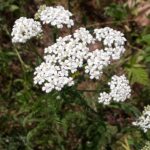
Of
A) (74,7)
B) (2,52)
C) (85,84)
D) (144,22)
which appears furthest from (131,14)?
(2,52)

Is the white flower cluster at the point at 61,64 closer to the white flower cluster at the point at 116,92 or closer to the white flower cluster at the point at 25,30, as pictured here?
the white flower cluster at the point at 25,30

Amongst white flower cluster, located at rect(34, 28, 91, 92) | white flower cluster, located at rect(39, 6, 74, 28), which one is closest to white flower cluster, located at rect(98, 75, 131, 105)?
white flower cluster, located at rect(34, 28, 91, 92)

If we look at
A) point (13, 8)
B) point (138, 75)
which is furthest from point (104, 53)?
point (13, 8)

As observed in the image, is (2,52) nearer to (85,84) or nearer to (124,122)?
(85,84)

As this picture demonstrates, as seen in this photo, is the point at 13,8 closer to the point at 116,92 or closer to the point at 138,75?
the point at 138,75

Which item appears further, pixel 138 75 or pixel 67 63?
pixel 138 75

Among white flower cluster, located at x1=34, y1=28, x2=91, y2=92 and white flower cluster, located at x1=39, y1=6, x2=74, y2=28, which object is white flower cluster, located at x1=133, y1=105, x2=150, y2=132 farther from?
white flower cluster, located at x1=39, y1=6, x2=74, y2=28
